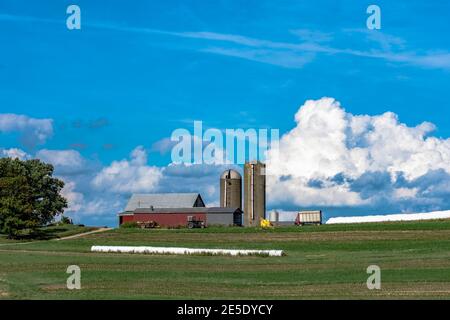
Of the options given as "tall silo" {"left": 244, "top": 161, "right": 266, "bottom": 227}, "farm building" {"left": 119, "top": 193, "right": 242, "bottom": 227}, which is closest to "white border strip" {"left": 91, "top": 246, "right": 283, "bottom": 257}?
"farm building" {"left": 119, "top": 193, "right": 242, "bottom": 227}

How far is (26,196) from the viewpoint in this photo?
342ft

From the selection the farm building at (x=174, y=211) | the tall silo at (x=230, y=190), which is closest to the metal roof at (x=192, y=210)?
the farm building at (x=174, y=211)

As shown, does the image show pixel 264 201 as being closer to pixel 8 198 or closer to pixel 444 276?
pixel 8 198

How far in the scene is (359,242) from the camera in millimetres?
82250

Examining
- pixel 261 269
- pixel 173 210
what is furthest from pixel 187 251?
pixel 173 210

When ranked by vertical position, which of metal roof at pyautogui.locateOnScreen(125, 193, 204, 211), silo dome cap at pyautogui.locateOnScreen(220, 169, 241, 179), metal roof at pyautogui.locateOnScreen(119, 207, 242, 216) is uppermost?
silo dome cap at pyautogui.locateOnScreen(220, 169, 241, 179)

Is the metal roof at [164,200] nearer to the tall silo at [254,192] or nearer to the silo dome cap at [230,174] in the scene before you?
the silo dome cap at [230,174]

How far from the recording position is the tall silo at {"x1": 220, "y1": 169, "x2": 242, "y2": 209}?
149 metres

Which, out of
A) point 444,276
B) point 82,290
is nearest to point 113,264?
point 82,290

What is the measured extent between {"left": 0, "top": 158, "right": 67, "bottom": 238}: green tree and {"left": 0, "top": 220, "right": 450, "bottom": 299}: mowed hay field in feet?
32.7

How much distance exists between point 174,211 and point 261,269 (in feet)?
278

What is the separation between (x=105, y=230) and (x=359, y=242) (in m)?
47.3

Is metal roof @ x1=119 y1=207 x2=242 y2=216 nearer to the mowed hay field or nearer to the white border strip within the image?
the mowed hay field

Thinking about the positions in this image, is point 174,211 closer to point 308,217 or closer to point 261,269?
point 308,217
